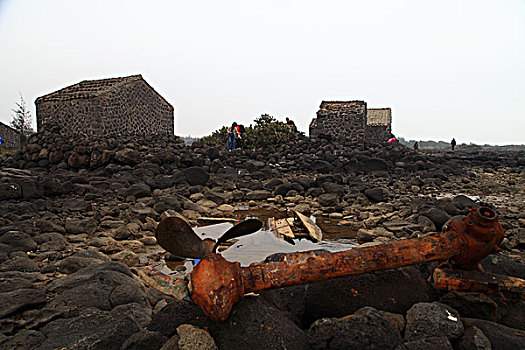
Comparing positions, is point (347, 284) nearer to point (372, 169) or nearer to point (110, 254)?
point (110, 254)

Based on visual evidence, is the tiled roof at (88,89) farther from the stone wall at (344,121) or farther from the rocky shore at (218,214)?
the stone wall at (344,121)

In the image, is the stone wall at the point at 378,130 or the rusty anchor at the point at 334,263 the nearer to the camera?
the rusty anchor at the point at 334,263

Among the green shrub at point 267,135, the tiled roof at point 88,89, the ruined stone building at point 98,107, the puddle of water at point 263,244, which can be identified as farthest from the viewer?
the green shrub at point 267,135

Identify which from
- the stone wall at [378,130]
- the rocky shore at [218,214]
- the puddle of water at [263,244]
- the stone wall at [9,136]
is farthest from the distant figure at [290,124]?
the stone wall at [9,136]

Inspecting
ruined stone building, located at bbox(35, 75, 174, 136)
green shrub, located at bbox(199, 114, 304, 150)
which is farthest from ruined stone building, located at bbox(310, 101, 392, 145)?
ruined stone building, located at bbox(35, 75, 174, 136)

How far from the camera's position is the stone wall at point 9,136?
2889cm

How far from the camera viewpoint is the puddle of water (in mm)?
5001

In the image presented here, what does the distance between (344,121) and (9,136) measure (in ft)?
97.6

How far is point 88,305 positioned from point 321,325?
207cm

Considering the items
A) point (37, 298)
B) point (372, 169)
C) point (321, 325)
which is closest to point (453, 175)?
point (372, 169)

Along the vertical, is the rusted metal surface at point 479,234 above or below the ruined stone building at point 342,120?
below

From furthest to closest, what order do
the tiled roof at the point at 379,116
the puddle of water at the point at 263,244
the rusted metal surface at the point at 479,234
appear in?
the tiled roof at the point at 379,116 → the puddle of water at the point at 263,244 → the rusted metal surface at the point at 479,234

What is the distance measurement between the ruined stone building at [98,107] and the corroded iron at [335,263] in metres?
15.1

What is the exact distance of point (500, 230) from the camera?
215 centimetres
